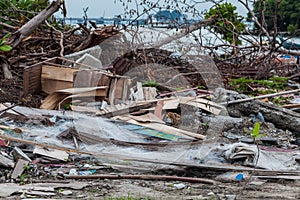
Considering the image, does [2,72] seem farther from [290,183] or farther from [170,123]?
[290,183]

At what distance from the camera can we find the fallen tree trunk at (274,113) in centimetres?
551

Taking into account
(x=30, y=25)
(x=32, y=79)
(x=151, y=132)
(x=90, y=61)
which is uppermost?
(x=30, y=25)

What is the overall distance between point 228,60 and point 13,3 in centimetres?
384

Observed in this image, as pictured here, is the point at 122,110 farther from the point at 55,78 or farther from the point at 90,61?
the point at 90,61

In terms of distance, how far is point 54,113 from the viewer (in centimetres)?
516

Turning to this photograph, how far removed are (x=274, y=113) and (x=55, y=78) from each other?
2.68 m

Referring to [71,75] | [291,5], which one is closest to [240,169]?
[71,75]

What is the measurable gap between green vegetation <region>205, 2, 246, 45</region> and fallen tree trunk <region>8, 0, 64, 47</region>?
3291 mm

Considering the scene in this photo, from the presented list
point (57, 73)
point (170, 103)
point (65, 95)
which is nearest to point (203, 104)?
point (170, 103)

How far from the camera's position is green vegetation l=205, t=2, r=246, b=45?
886cm

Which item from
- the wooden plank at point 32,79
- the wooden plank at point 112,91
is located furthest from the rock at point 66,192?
the wooden plank at point 32,79

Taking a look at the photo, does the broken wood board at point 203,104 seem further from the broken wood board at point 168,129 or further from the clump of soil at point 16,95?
the clump of soil at point 16,95

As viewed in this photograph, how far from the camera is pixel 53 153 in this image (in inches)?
165

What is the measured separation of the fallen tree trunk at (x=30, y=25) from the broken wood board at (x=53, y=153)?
2.66m
